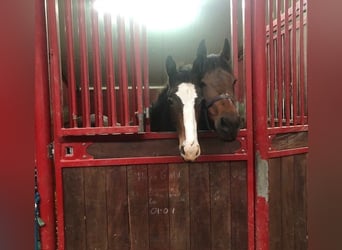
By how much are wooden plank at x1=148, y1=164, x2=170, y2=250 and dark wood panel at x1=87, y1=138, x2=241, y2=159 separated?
0.28 feet

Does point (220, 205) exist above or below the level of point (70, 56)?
below

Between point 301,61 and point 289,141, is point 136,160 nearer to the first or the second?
point 289,141

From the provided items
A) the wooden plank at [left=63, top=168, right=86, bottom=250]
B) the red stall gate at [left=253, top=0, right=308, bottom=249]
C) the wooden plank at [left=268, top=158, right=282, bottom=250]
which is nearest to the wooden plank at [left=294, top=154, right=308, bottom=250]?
the red stall gate at [left=253, top=0, right=308, bottom=249]

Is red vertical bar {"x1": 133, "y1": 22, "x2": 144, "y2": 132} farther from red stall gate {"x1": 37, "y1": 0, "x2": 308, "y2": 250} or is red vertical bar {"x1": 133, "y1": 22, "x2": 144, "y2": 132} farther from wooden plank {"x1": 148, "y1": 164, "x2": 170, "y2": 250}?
wooden plank {"x1": 148, "y1": 164, "x2": 170, "y2": 250}

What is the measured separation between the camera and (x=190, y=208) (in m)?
1.82

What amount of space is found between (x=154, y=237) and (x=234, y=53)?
3.50 ft

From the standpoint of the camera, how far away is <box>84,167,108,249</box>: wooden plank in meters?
1.72

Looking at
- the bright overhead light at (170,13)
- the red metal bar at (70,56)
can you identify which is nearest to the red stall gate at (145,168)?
the red metal bar at (70,56)

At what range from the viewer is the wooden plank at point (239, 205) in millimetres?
1849

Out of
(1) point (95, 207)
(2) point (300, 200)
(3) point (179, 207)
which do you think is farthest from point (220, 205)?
(1) point (95, 207)

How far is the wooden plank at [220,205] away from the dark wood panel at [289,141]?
1.04 ft

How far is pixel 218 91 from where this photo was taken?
171cm

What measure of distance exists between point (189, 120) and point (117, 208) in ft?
1.97

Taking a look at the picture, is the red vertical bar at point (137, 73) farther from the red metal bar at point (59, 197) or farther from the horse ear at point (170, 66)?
the red metal bar at point (59, 197)
